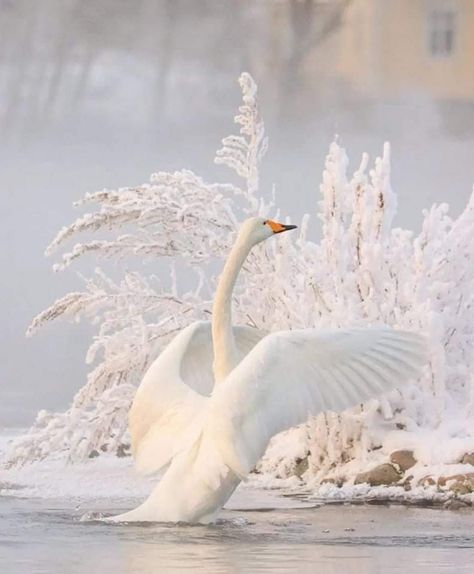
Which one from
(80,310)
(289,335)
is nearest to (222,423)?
(289,335)

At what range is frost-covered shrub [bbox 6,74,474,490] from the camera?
20.2 ft

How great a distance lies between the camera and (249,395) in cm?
397

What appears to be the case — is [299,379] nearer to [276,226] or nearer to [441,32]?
[276,226]

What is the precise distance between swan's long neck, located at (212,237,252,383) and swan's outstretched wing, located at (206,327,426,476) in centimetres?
26

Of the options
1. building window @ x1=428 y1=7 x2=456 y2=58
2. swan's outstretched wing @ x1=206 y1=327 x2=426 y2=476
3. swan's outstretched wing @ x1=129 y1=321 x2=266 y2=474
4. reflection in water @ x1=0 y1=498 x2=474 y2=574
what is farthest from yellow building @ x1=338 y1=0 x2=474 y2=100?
swan's outstretched wing @ x1=206 y1=327 x2=426 y2=476

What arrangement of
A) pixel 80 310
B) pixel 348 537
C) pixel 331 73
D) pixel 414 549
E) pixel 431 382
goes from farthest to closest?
pixel 331 73 < pixel 80 310 < pixel 431 382 < pixel 348 537 < pixel 414 549

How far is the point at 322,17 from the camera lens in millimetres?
7430

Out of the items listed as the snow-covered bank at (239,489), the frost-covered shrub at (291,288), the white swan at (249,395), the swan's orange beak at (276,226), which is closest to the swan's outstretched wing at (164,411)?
the white swan at (249,395)

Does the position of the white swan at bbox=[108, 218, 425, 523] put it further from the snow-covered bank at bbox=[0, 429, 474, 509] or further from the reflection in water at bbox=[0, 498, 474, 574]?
the snow-covered bank at bbox=[0, 429, 474, 509]

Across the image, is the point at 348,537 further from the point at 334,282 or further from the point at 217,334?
the point at 334,282

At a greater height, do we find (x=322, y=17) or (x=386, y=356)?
(x=322, y=17)

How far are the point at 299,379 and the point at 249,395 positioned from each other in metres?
0.14

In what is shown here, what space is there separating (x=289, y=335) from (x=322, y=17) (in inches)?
141

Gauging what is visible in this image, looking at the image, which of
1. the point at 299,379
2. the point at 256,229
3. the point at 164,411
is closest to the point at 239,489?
the point at 164,411
